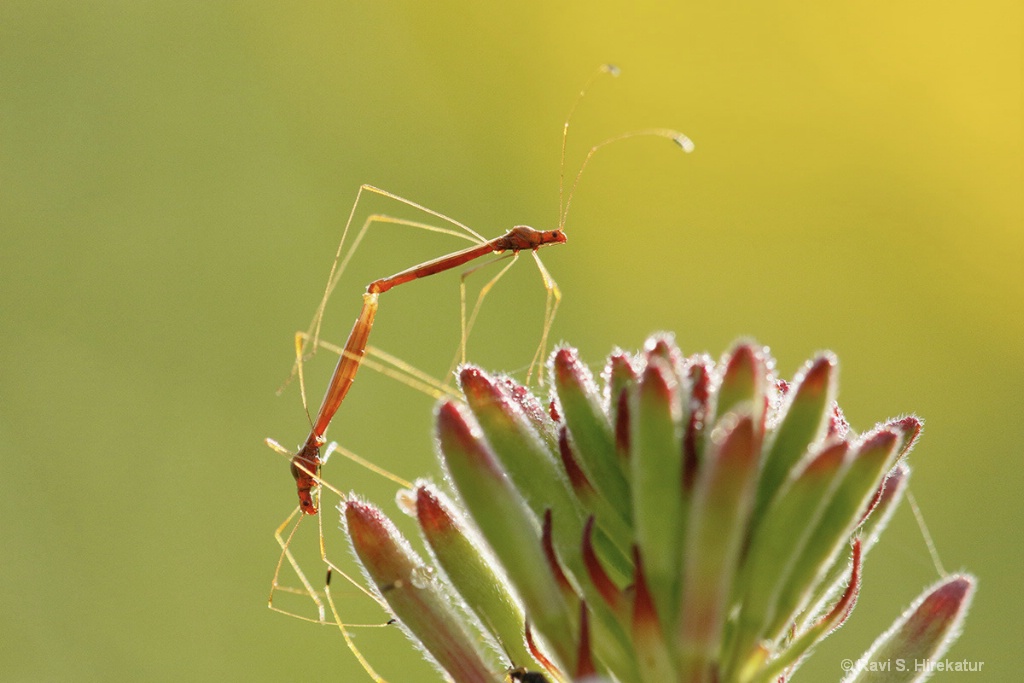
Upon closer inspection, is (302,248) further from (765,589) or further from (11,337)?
(765,589)

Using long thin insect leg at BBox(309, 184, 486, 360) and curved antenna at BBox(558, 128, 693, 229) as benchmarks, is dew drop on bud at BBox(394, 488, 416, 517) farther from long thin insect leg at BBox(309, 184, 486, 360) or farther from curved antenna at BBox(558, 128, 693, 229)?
long thin insect leg at BBox(309, 184, 486, 360)

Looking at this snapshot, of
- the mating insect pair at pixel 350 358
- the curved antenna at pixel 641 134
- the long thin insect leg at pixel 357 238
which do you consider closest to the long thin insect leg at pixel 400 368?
the mating insect pair at pixel 350 358

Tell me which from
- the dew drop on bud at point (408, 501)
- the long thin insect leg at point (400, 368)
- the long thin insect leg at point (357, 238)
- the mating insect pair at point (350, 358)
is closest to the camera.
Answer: the dew drop on bud at point (408, 501)

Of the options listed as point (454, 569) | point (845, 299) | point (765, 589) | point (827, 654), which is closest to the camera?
point (765, 589)

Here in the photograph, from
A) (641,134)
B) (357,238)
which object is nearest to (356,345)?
(357,238)

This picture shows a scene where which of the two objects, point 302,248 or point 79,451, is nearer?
point 79,451

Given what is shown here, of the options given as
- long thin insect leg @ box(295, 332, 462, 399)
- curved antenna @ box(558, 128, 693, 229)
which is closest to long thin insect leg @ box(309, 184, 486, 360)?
long thin insect leg @ box(295, 332, 462, 399)

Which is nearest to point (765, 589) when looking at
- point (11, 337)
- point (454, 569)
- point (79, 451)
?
point (454, 569)

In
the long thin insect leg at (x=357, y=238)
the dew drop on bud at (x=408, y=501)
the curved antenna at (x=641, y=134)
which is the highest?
the curved antenna at (x=641, y=134)

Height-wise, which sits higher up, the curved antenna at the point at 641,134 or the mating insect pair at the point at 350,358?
the curved antenna at the point at 641,134

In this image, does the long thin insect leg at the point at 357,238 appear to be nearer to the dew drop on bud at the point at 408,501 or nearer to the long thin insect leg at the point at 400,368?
the long thin insect leg at the point at 400,368

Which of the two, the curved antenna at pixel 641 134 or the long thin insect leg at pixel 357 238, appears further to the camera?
the long thin insect leg at pixel 357 238
